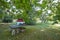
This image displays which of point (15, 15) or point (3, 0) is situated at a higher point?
point (3, 0)

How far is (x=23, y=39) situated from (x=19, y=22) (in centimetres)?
453

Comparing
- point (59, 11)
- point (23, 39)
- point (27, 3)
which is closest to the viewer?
point (27, 3)

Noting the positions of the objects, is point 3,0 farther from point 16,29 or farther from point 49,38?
point 16,29

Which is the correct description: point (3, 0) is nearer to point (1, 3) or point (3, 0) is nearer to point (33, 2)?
point (1, 3)

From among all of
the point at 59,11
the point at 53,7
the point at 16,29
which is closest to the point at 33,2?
the point at 59,11

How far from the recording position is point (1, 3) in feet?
16.1

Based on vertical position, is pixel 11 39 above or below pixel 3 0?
below

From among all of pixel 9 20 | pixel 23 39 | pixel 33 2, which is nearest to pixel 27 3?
pixel 33 2

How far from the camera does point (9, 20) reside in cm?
1880

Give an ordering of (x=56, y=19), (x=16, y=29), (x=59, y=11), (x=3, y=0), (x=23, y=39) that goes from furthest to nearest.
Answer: (x=16, y=29)
(x=23, y=39)
(x=56, y=19)
(x=59, y=11)
(x=3, y=0)

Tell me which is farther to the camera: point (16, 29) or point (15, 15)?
point (16, 29)

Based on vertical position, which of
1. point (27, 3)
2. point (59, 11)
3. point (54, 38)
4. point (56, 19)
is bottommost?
point (54, 38)

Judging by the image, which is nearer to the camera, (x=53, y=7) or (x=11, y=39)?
(x=53, y=7)

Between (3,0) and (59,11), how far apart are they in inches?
119
